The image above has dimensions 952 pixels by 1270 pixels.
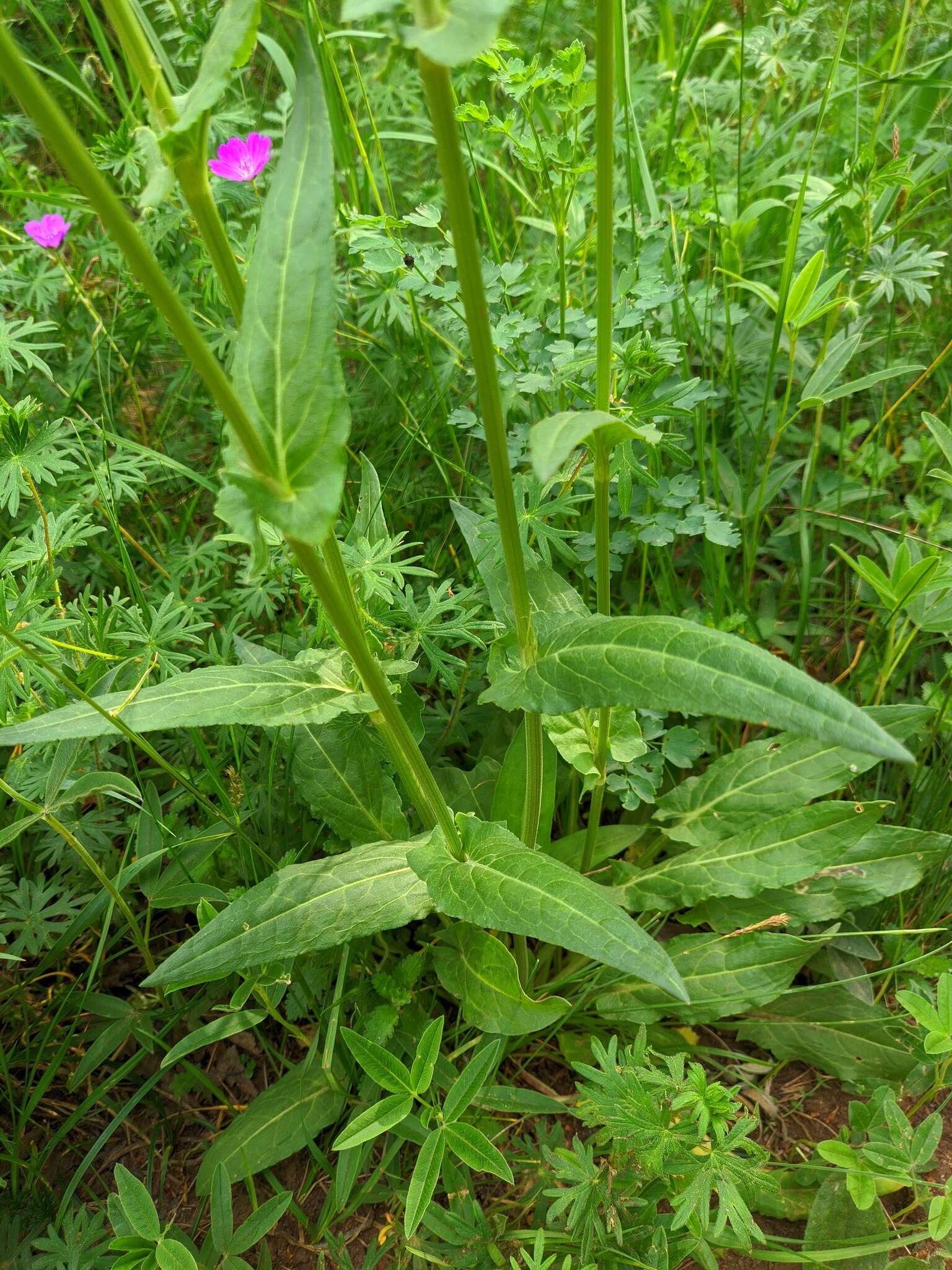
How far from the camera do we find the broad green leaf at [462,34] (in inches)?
30.5

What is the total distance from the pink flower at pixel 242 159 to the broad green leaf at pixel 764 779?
151 centimetres

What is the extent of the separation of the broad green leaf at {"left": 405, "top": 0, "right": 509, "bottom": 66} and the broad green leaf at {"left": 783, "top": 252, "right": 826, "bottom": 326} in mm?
981

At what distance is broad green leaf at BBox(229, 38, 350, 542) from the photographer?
0.97 meters

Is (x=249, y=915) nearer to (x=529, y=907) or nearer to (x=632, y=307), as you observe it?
(x=529, y=907)

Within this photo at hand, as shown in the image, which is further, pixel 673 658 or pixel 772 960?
pixel 772 960

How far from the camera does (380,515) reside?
5.57 ft

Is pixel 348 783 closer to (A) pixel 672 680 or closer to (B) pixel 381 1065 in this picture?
(B) pixel 381 1065

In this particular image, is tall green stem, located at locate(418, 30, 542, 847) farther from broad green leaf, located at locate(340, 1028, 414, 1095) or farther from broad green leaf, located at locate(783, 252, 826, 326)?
broad green leaf, located at locate(783, 252, 826, 326)

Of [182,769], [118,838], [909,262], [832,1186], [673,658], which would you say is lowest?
[832,1186]

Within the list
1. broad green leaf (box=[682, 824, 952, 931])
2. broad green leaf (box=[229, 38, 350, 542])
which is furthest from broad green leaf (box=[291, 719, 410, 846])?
broad green leaf (box=[229, 38, 350, 542])

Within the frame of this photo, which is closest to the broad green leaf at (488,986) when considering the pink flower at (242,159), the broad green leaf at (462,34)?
the broad green leaf at (462,34)

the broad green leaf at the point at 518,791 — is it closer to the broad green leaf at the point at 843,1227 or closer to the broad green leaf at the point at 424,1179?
the broad green leaf at the point at 424,1179

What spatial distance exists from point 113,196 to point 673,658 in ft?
2.38

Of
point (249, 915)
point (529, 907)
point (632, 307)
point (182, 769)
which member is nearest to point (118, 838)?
point (182, 769)
